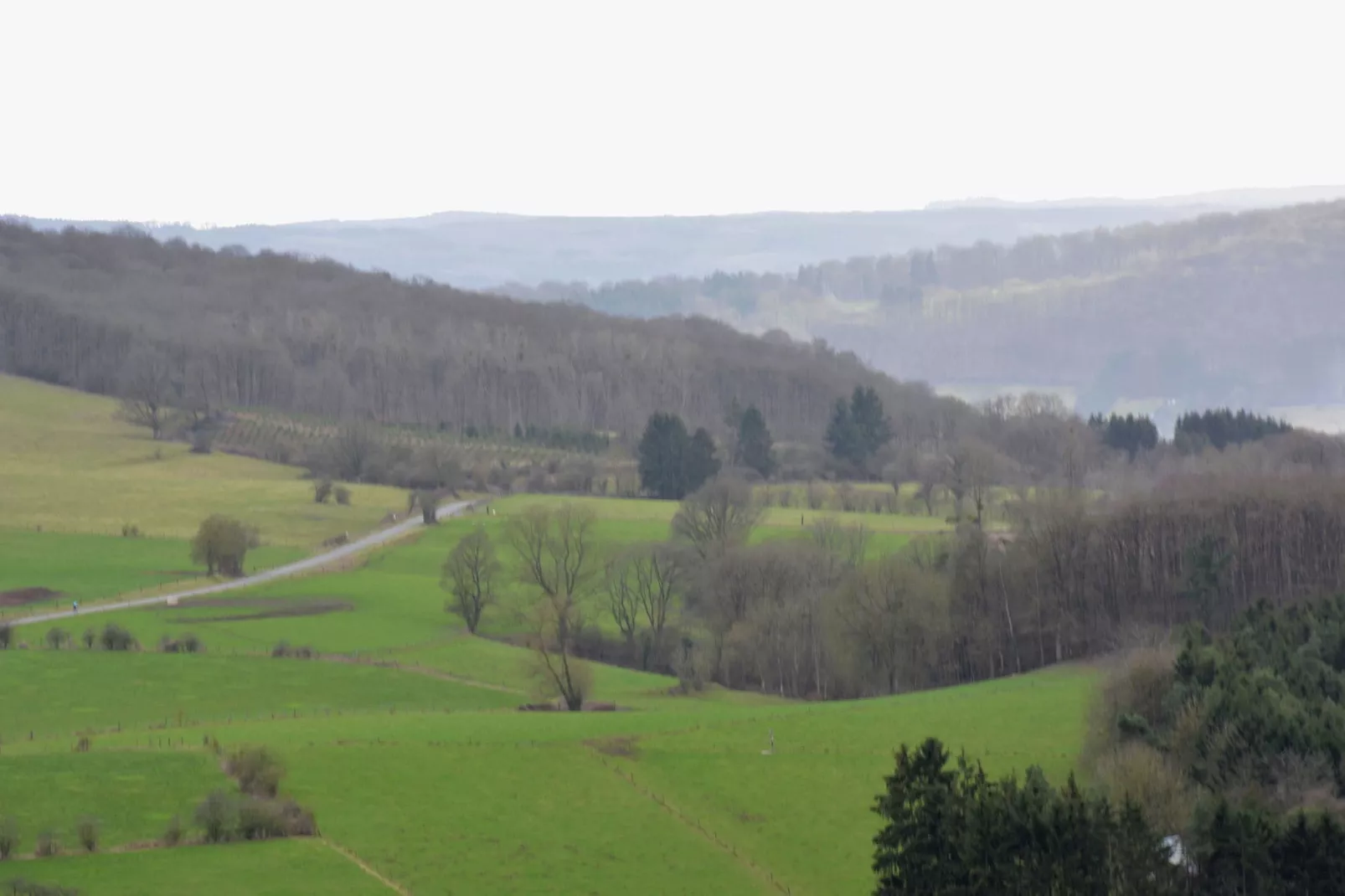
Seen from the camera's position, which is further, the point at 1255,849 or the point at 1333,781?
the point at 1333,781

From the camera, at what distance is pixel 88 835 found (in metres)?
32.0

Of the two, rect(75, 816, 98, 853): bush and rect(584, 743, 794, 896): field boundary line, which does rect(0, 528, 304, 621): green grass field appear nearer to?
rect(584, 743, 794, 896): field boundary line

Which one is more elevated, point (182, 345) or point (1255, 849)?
point (182, 345)

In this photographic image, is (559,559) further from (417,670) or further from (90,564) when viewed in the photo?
(90,564)

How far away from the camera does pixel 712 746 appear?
43.2 meters

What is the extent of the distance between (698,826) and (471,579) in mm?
32903

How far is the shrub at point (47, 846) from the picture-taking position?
31.3 meters

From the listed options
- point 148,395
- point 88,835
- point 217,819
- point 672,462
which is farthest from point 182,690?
point 148,395

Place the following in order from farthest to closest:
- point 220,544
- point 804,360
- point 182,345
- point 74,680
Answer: point 804,360 < point 182,345 < point 220,544 < point 74,680

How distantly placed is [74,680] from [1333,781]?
36101mm

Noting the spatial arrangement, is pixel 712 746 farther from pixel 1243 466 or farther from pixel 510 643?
pixel 1243 466

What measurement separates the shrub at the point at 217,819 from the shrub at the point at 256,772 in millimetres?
1967

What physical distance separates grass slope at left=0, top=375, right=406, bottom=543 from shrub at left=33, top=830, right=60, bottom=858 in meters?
55.6

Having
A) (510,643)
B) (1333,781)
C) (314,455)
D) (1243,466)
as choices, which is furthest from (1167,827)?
(314,455)
